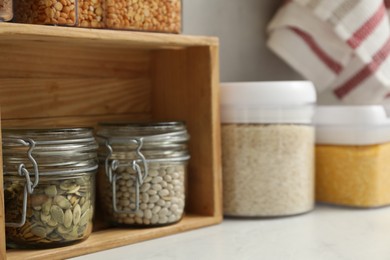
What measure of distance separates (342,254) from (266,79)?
571mm

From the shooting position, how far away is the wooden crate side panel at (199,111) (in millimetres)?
990

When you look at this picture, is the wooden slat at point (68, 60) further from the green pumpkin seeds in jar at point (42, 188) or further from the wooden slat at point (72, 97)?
the green pumpkin seeds in jar at point (42, 188)

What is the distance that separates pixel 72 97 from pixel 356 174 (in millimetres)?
487

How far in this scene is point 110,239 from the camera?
862 mm

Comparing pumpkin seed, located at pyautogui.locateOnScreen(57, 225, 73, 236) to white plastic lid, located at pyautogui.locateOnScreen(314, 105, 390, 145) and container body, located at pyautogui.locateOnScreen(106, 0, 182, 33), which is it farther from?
white plastic lid, located at pyautogui.locateOnScreen(314, 105, 390, 145)

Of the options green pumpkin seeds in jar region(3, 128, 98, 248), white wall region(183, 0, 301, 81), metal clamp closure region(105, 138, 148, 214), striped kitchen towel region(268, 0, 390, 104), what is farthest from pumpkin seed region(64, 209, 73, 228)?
striped kitchen towel region(268, 0, 390, 104)

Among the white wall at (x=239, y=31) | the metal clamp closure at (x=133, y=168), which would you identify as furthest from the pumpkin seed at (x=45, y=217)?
the white wall at (x=239, y=31)

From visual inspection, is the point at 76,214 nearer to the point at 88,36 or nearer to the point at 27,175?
the point at 27,175

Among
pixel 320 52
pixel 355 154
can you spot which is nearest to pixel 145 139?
pixel 355 154

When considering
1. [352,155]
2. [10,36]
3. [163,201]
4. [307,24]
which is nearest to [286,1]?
[307,24]

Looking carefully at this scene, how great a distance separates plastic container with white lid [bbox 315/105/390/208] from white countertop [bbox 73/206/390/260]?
0.05m

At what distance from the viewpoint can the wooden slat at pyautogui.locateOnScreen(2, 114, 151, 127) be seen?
931mm

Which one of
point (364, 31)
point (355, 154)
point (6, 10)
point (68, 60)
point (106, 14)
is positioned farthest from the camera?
point (364, 31)

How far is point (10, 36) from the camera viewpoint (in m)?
0.77
